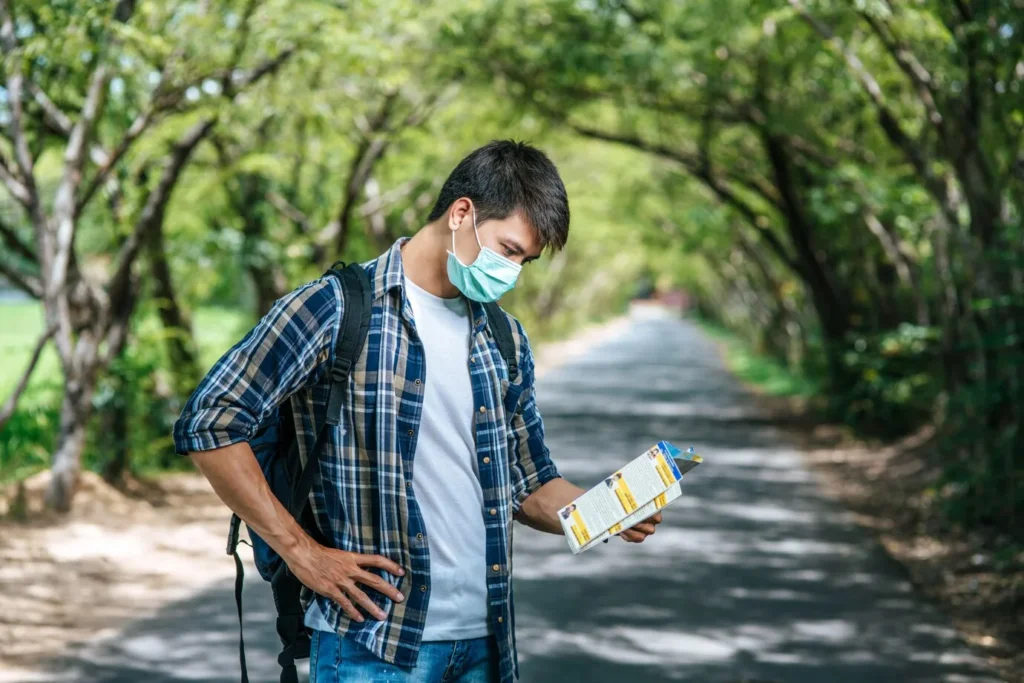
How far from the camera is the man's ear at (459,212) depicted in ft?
8.85

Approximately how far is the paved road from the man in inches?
128

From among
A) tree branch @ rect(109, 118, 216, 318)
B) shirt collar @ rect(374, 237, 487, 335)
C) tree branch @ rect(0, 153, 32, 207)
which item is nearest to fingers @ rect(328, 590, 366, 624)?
shirt collar @ rect(374, 237, 487, 335)

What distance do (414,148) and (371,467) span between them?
16.6m

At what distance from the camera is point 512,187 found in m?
2.67

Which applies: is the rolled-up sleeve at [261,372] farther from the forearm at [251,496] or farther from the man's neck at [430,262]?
the man's neck at [430,262]

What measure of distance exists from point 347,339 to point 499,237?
1.25 ft

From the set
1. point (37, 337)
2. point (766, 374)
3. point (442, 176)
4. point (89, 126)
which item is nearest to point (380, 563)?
point (89, 126)

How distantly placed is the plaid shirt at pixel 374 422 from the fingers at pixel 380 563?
0.10 feet

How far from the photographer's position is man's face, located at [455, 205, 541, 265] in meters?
2.69

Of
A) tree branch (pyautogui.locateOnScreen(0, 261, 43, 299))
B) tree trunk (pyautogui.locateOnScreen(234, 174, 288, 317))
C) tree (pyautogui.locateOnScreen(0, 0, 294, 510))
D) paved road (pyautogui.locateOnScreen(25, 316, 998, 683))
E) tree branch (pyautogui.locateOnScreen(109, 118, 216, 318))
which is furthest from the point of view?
tree trunk (pyautogui.locateOnScreen(234, 174, 288, 317))

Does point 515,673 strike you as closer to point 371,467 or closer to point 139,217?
point 371,467

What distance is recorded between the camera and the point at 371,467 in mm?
2635

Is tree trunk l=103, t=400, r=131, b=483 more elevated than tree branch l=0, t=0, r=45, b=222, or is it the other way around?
tree branch l=0, t=0, r=45, b=222

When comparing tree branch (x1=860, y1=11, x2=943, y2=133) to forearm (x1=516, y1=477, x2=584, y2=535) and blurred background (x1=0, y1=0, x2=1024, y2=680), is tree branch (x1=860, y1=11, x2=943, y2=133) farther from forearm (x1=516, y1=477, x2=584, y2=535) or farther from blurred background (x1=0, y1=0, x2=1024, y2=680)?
forearm (x1=516, y1=477, x2=584, y2=535)
